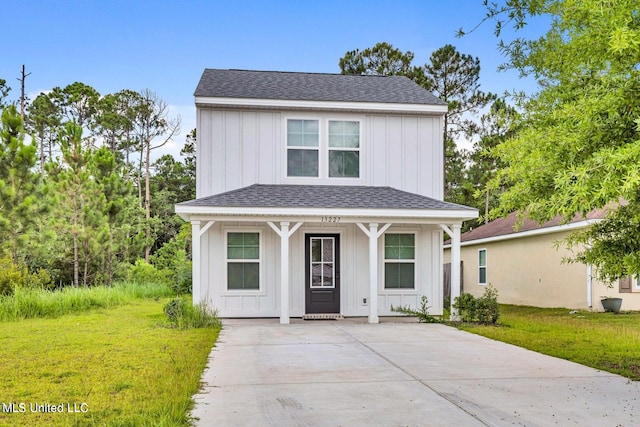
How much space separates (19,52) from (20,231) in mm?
17153

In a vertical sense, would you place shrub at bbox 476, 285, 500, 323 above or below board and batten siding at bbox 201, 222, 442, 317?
below

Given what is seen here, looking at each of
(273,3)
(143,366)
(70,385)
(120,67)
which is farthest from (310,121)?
(120,67)

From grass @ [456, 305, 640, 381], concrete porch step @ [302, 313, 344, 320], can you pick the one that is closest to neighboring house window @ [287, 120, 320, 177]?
concrete porch step @ [302, 313, 344, 320]

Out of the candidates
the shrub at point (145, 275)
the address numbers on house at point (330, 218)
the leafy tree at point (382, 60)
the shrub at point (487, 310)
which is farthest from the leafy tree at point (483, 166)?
the address numbers on house at point (330, 218)

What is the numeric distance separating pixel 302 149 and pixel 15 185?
27.4 feet

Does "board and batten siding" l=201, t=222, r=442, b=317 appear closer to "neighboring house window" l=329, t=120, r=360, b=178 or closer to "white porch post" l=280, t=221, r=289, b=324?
"white porch post" l=280, t=221, r=289, b=324

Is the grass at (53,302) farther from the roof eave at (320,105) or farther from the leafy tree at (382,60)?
the leafy tree at (382,60)

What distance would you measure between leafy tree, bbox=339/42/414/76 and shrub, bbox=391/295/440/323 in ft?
56.6

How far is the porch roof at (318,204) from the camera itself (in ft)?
40.1

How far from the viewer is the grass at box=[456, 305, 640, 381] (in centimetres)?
802

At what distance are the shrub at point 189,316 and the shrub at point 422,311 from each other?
4165mm

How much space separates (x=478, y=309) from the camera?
12.3 meters

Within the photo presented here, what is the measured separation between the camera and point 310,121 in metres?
14.2

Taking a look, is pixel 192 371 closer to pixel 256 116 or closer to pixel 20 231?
pixel 256 116
